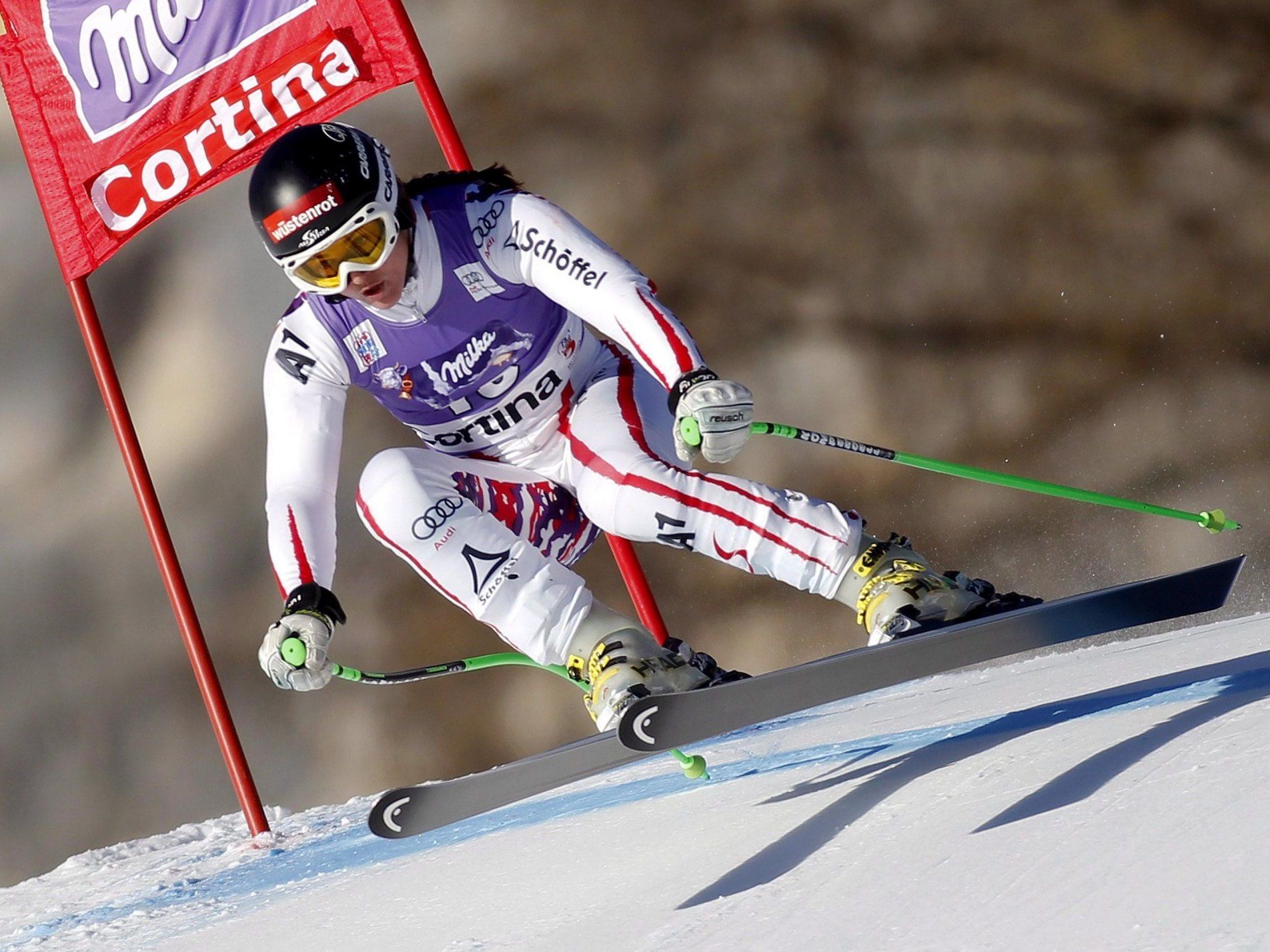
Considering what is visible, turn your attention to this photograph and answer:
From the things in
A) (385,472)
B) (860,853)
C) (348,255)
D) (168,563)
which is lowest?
(860,853)

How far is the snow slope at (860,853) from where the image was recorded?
1.34 meters

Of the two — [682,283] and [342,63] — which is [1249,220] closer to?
[682,283]

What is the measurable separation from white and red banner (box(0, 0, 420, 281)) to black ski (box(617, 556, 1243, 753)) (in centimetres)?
226

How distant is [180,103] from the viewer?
3.50 meters

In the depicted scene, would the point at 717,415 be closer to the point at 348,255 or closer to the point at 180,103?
the point at 348,255

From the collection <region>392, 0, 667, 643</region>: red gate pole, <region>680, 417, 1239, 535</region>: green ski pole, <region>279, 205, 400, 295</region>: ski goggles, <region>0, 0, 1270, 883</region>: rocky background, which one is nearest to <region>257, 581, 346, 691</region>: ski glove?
<region>279, 205, 400, 295</region>: ski goggles

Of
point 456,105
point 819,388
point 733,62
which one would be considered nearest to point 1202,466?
point 819,388

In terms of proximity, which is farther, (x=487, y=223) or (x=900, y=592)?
(x=487, y=223)

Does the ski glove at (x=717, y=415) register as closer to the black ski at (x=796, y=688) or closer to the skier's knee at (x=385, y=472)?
the black ski at (x=796, y=688)

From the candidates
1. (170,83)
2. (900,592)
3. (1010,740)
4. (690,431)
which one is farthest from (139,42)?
(1010,740)

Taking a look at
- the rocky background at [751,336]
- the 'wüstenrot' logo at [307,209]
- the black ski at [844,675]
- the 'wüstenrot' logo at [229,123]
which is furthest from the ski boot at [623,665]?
the rocky background at [751,336]

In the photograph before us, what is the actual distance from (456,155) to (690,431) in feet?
6.26

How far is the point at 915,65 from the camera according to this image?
559 centimetres

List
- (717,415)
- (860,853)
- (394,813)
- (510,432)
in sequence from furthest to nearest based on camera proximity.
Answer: (510,432) → (394,813) → (717,415) → (860,853)
